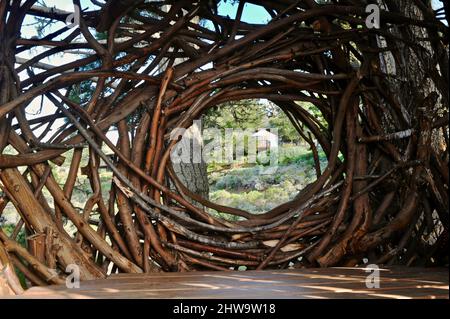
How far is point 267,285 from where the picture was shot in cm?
94

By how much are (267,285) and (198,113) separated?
1.99 ft

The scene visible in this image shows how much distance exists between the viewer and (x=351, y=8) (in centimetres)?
133

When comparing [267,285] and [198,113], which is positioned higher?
[198,113]

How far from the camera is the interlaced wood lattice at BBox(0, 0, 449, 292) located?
3.76 feet

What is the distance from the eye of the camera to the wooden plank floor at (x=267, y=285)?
0.83m

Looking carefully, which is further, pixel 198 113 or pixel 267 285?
pixel 198 113

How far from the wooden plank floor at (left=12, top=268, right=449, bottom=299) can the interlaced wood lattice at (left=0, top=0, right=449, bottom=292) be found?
132mm

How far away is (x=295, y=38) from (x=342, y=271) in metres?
0.70

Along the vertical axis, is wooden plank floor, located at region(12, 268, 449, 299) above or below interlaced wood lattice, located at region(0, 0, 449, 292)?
below

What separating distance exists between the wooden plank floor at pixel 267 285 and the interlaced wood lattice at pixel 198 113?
132 mm

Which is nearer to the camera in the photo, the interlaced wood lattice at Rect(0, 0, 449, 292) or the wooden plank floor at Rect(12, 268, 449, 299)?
the wooden plank floor at Rect(12, 268, 449, 299)
